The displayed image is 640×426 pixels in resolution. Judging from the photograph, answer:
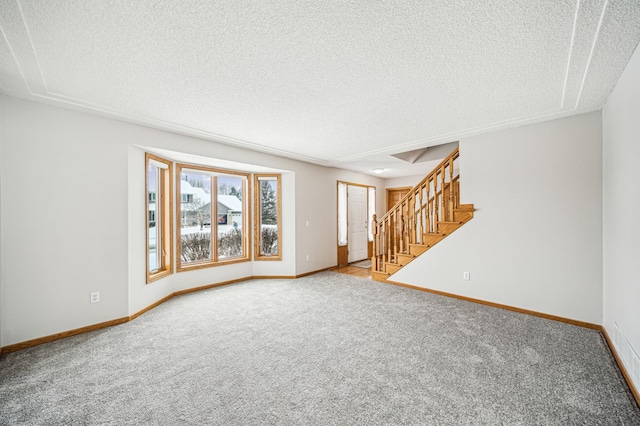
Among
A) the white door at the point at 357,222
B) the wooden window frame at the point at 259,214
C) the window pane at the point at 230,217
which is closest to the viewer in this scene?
the window pane at the point at 230,217

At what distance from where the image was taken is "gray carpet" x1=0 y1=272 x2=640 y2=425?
168cm

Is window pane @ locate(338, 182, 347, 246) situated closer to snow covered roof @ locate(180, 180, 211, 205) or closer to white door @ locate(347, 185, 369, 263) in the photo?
white door @ locate(347, 185, 369, 263)

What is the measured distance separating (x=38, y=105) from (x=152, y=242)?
2107 mm

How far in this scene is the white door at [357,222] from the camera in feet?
22.3

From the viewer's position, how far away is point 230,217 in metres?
5.03

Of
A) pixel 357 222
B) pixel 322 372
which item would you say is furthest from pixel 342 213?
pixel 322 372

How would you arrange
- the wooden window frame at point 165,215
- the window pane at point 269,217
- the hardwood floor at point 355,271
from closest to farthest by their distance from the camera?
the wooden window frame at point 165,215 < the window pane at point 269,217 < the hardwood floor at point 355,271

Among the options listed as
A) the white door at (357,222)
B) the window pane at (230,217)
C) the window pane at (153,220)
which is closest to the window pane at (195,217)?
the window pane at (230,217)

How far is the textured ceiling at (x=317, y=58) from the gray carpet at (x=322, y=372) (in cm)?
249

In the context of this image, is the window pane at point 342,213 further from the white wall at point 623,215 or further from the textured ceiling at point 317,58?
the white wall at point 623,215

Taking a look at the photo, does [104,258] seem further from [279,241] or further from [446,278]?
[446,278]

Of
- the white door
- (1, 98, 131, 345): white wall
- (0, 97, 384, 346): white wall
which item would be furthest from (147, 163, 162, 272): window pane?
the white door

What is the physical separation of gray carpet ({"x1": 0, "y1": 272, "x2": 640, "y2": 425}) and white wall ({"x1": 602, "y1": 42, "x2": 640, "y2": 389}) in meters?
0.30

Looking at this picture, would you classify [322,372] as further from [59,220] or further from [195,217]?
[195,217]
